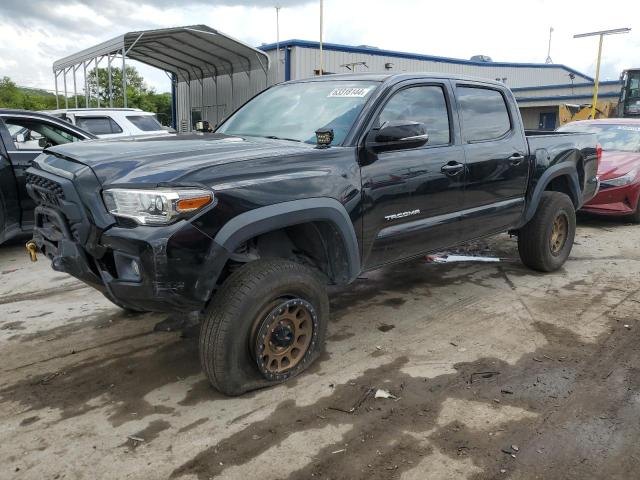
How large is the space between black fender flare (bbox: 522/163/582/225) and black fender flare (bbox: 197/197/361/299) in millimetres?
2418

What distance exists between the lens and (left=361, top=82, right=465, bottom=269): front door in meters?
3.58

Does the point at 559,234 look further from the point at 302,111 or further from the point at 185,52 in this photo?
the point at 185,52

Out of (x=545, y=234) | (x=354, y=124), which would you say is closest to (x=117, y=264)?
(x=354, y=124)

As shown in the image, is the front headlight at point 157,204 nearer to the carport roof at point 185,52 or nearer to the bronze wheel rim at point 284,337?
the bronze wheel rim at point 284,337

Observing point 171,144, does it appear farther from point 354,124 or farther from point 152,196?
point 354,124

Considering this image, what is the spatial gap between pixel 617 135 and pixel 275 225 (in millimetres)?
8180

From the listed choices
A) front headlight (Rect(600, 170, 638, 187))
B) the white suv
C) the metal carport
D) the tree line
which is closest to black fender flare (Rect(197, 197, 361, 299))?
front headlight (Rect(600, 170, 638, 187))

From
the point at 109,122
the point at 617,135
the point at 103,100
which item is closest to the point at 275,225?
the point at 617,135

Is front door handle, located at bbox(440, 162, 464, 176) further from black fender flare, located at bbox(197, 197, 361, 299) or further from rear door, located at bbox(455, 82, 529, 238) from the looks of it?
black fender flare, located at bbox(197, 197, 361, 299)

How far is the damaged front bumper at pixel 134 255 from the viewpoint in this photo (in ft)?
8.71

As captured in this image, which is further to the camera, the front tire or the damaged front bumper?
the front tire

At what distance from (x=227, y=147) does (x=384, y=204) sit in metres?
1.10

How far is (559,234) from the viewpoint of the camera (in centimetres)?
572

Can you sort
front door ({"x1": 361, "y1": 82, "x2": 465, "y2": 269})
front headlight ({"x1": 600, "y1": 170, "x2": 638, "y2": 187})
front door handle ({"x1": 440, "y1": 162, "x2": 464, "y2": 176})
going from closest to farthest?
front door ({"x1": 361, "y1": 82, "x2": 465, "y2": 269}), front door handle ({"x1": 440, "y1": 162, "x2": 464, "y2": 176}), front headlight ({"x1": 600, "y1": 170, "x2": 638, "y2": 187})
